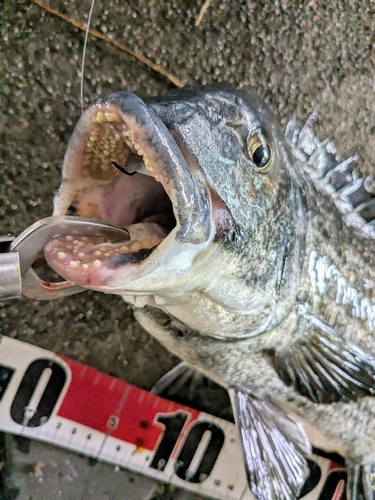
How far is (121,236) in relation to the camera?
81 cm

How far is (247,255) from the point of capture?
84cm

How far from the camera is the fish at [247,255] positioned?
707 mm

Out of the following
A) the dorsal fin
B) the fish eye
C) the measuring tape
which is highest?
the dorsal fin

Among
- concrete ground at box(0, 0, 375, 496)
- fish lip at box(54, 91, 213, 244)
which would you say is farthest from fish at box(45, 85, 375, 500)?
concrete ground at box(0, 0, 375, 496)

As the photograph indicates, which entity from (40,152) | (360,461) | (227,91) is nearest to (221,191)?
(227,91)

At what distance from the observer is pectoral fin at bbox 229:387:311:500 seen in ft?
3.92

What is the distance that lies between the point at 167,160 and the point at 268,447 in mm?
915

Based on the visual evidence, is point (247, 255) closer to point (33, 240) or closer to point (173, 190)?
point (173, 190)

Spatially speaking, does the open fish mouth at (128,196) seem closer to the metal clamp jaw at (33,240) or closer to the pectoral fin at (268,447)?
the metal clamp jaw at (33,240)

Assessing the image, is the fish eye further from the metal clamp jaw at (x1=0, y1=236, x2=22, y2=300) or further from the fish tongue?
the metal clamp jaw at (x1=0, y1=236, x2=22, y2=300)

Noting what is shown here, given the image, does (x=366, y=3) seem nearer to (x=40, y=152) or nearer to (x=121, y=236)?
(x=40, y=152)

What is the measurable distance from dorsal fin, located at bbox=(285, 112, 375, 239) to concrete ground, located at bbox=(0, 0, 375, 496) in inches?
3.7

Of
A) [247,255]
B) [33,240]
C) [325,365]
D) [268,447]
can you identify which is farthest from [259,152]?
[268,447]

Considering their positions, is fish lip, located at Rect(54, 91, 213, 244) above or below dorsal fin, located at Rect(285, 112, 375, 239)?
below
